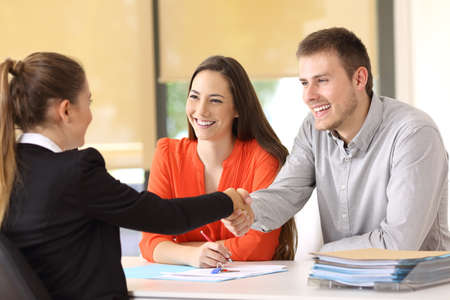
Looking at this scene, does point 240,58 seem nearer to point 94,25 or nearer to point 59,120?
point 94,25

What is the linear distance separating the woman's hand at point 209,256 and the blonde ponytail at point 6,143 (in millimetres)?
670

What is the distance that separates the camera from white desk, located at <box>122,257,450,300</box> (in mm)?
1411

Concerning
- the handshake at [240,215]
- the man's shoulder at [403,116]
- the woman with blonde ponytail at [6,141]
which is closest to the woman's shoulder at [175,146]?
the handshake at [240,215]

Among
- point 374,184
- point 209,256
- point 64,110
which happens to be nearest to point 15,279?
point 64,110

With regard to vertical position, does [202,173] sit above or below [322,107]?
below

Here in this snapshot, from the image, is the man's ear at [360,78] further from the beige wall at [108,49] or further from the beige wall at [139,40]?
the beige wall at [108,49]

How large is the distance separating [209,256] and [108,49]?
3382 mm

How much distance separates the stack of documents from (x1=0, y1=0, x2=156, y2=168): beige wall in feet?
11.2

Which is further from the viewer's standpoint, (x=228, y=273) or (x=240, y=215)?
(x=240, y=215)

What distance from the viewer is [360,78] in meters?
2.26

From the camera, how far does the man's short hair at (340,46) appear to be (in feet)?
7.30

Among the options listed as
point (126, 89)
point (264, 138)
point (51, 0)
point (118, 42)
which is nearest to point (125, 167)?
point (126, 89)

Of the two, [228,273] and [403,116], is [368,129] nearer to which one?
[403,116]

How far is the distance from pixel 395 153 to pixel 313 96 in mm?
375
